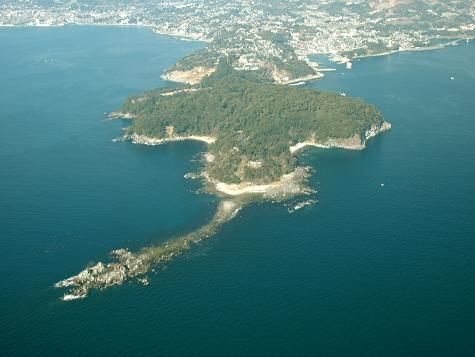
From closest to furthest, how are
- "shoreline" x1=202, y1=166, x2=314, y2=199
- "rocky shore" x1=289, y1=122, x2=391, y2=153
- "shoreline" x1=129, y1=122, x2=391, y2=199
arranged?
"shoreline" x1=202, y1=166, x2=314, y2=199
"shoreline" x1=129, y1=122, x2=391, y2=199
"rocky shore" x1=289, y1=122, x2=391, y2=153

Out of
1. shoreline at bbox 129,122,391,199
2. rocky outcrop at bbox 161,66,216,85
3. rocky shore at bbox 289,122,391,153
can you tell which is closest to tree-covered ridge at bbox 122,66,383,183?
rocky shore at bbox 289,122,391,153

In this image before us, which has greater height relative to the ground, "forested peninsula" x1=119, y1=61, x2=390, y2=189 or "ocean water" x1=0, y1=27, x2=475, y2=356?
"forested peninsula" x1=119, y1=61, x2=390, y2=189

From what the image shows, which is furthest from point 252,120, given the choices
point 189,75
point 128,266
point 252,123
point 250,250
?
point 189,75

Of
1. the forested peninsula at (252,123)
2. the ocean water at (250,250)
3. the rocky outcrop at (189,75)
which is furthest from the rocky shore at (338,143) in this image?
the rocky outcrop at (189,75)

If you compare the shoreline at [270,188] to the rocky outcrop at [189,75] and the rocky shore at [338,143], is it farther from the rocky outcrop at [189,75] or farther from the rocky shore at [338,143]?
the rocky outcrop at [189,75]

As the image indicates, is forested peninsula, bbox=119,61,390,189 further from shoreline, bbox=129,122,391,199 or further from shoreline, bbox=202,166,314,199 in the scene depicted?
shoreline, bbox=202,166,314,199

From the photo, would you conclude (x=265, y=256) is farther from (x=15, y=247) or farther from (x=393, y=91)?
(x=393, y=91)
